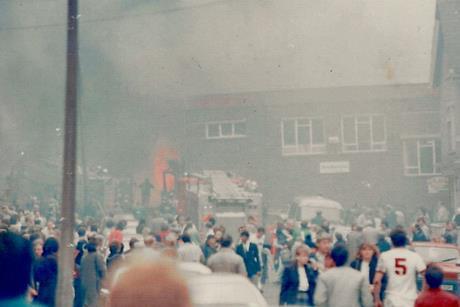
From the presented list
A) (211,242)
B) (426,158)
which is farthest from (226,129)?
(211,242)

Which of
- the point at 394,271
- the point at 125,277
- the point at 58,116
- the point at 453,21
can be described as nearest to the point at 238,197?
the point at 453,21

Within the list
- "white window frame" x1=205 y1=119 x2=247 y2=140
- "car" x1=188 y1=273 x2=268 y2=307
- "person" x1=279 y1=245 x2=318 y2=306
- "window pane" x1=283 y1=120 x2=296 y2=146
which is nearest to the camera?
"car" x1=188 y1=273 x2=268 y2=307

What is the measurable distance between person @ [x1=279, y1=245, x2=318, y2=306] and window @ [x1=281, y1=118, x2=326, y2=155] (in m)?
29.8

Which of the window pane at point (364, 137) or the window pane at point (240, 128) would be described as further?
the window pane at point (240, 128)

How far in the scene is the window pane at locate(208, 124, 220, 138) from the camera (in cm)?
3976

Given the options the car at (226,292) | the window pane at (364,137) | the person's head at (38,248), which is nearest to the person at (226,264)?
the person's head at (38,248)

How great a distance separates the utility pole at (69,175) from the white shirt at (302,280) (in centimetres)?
291

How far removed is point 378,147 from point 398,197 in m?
2.77

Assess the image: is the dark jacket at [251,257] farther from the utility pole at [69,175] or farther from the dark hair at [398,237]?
Result: the dark hair at [398,237]

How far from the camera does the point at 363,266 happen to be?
9.56 meters

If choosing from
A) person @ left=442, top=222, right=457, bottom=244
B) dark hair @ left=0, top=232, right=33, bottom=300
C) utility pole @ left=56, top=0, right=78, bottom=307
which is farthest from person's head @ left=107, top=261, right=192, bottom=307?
person @ left=442, top=222, right=457, bottom=244

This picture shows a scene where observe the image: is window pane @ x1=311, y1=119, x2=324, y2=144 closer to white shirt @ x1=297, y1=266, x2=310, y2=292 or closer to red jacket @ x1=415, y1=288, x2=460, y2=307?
white shirt @ x1=297, y1=266, x2=310, y2=292

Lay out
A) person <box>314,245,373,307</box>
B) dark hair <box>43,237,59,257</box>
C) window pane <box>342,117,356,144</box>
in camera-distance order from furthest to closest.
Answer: window pane <box>342,117,356,144</box> → dark hair <box>43,237,59,257</box> → person <box>314,245,373,307</box>

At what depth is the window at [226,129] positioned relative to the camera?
130 ft
